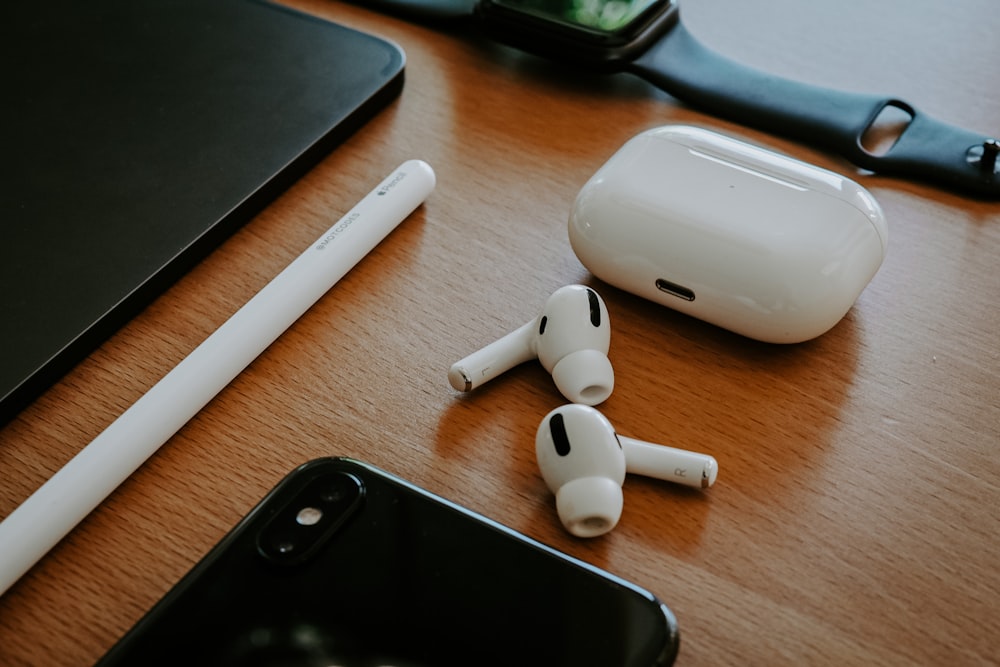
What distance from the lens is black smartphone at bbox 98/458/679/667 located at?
0.36 metres

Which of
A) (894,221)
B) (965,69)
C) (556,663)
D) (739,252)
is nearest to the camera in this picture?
(556,663)

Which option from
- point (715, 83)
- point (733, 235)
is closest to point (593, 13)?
point (715, 83)

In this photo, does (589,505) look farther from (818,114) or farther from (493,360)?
(818,114)

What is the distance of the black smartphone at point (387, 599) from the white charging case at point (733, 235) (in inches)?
6.5

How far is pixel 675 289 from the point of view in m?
0.49

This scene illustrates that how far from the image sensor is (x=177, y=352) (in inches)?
19.5

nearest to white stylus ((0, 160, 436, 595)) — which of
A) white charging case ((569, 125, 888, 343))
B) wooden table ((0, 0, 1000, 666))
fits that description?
wooden table ((0, 0, 1000, 666))

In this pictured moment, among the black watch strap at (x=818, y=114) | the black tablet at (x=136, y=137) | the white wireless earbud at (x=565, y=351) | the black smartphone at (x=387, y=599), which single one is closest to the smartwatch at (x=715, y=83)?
the black watch strap at (x=818, y=114)

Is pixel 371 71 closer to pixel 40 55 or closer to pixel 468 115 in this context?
pixel 468 115

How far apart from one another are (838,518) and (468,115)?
374 mm

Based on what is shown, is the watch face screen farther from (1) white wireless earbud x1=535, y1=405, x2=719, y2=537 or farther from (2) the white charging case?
→ (1) white wireless earbud x1=535, y1=405, x2=719, y2=537

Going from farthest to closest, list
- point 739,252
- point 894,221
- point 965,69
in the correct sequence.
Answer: point 965,69 < point 894,221 < point 739,252

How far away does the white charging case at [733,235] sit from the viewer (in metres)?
0.47

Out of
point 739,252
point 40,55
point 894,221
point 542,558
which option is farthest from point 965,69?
point 40,55
